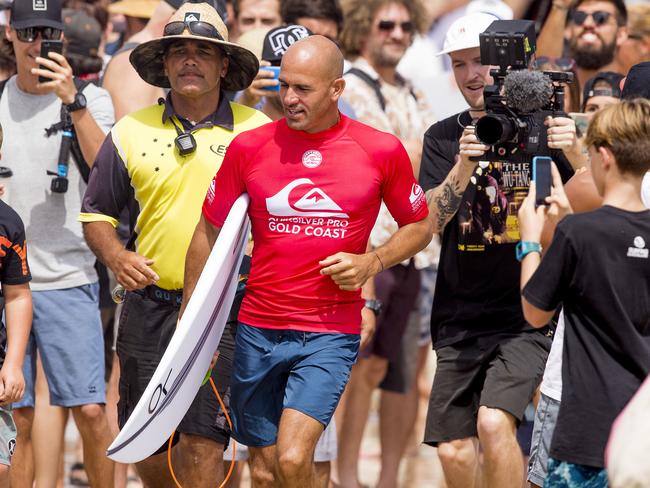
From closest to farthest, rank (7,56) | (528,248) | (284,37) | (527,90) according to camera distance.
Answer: (528,248)
(527,90)
(284,37)
(7,56)

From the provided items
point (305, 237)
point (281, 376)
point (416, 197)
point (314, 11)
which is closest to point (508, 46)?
point (416, 197)

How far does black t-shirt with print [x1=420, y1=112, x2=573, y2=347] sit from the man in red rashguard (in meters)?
0.52

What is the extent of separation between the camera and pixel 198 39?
696cm

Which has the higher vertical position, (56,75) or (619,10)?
(619,10)

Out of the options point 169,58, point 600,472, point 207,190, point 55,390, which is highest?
point 169,58

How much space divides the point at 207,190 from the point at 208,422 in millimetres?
1130

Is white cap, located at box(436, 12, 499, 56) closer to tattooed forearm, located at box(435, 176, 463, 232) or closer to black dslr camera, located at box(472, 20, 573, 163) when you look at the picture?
black dslr camera, located at box(472, 20, 573, 163)

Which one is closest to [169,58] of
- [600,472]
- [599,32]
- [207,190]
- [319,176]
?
[207,190]

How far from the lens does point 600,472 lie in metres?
5.23

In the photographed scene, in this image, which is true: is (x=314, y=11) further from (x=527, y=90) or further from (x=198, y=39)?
(x=527, y=90)

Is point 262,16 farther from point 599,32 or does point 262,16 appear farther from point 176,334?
point 176,334

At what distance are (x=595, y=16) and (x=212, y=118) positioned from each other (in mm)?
3684

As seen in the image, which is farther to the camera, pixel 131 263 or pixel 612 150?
pixel 131 263

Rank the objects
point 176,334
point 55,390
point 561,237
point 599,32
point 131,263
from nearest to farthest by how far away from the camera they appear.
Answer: point 561,237
point 176,334
point 131,263
point 55,390
point 599,32
